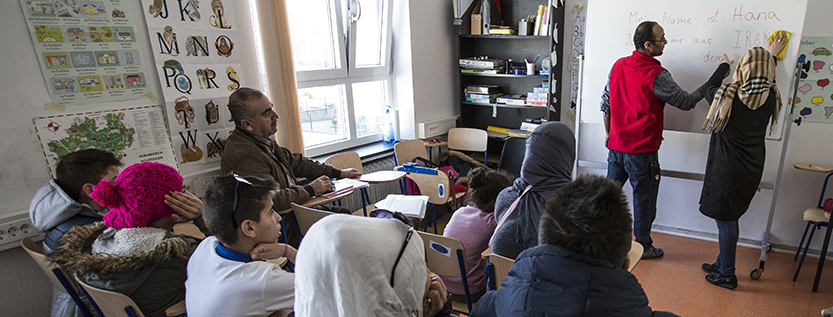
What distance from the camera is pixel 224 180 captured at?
135cm

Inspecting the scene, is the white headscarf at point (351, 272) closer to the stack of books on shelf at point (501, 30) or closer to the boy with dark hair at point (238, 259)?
the boy with dark hair at point (238, 259)

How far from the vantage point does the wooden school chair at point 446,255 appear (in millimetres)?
1677

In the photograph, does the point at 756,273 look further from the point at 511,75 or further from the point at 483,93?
the point at 483,93

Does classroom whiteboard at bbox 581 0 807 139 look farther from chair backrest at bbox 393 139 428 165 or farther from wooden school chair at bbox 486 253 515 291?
wooden school chair at bbox 486 253 515 291

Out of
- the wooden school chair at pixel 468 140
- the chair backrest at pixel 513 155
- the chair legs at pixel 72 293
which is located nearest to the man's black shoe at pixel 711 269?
the chair backrest at pixel 513 155

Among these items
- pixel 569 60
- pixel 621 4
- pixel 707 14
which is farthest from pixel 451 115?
pixel 707 14

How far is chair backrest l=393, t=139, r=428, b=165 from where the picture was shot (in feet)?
12.2

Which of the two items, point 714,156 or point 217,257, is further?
point 714,156

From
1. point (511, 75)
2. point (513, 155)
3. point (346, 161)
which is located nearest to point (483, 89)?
point (511, 75)

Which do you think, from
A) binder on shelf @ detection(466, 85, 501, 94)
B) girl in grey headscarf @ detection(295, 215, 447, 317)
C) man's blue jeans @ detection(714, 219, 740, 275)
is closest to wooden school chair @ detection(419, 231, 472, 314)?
girl in grey headscarf @ detection(295, 215, 447, 317)

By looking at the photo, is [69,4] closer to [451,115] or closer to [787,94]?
[451,115]

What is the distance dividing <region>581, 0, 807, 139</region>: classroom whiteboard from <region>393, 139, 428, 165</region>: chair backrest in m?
1.51

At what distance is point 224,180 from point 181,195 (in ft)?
1.67

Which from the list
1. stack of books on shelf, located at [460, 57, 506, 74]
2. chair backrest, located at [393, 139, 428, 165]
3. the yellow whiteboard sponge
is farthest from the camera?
stack of books on shelf, located at [460, 57, 506, 74]
